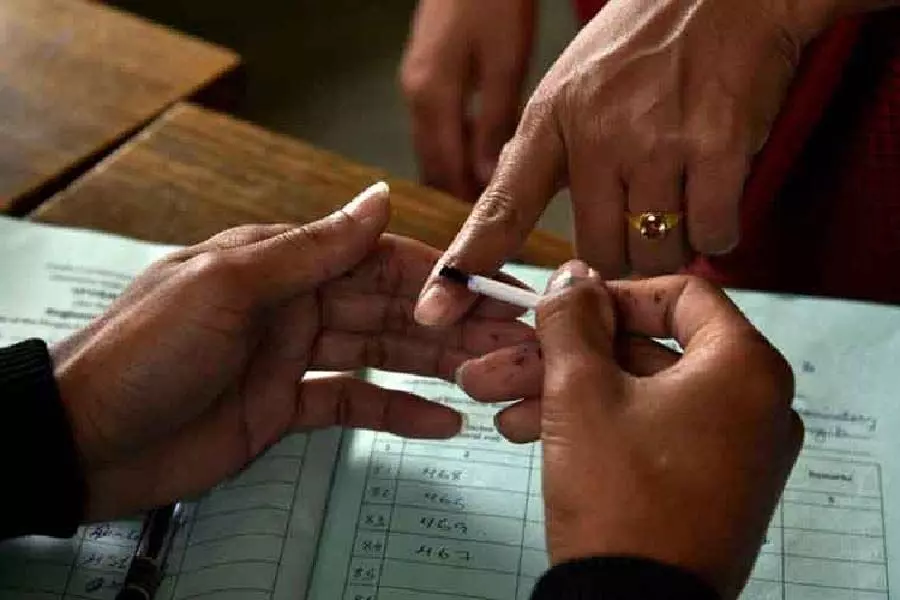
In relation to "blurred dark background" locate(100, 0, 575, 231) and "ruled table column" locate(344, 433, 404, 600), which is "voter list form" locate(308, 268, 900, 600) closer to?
"ruled table column" locate(344, 433, 404, 600)

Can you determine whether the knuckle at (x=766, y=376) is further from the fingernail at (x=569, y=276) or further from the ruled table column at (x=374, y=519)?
the ruled table column at (x=374, y=519)

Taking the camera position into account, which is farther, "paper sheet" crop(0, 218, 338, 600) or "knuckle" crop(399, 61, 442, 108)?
"knuckle" crop(399, 61, 442, 108)

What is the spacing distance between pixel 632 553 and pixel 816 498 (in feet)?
0.63

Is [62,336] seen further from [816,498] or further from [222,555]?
[816,498]

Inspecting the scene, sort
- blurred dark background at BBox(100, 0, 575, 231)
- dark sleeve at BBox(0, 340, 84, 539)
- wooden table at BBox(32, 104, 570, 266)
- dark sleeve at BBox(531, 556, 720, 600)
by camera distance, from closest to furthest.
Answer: dark sleeve at BBox(531, 556, 720, 600) → dark sleeve at BBox(0, 340, 84, 539) → wooden table at BBox(32, 104, 570, 266) → blurred dark background at BBox(100, 0, 575, 231)

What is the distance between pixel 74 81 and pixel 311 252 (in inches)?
12.4

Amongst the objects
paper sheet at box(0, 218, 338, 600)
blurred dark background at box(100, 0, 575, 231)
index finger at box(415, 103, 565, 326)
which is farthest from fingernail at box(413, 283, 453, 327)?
blurred dark background at box(100, 0, 575, 231)

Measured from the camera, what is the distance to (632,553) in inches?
16.9

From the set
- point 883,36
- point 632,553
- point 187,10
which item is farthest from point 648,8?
point 187,10

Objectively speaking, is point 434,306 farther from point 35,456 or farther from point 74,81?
point 74,81

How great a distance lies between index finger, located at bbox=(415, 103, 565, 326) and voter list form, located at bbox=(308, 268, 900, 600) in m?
0.09

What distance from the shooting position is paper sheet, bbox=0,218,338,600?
0.55 m

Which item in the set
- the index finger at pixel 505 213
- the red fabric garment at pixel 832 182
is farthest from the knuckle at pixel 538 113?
the red fabric garment at pixel 832 182

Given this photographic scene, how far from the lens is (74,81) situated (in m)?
0.79
